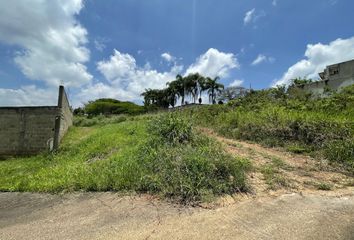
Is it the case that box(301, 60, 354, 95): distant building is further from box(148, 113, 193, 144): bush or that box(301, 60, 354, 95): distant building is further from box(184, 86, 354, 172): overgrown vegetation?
box(148, 113, 193, 144): bush

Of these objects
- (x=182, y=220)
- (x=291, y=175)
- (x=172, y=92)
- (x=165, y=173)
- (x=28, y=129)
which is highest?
(x=172, y=92)

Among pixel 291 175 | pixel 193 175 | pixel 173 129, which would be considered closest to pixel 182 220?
pixel 193 175

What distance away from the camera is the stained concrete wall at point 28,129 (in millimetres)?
9234

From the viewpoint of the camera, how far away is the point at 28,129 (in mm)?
9375

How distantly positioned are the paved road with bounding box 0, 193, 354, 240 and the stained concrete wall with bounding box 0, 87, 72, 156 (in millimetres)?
6034

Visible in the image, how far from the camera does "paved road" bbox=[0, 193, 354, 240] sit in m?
2.57

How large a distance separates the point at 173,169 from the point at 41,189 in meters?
2.53

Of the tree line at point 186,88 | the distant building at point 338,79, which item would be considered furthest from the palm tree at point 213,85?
the distant building at point 338,79

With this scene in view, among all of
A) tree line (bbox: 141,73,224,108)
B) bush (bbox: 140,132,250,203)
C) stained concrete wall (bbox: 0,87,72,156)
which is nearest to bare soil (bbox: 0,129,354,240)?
bush (bbox: 140,132,250,203)

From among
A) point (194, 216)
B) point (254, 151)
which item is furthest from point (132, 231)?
point (254, 151)

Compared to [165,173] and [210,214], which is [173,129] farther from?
[210,214]

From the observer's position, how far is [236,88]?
24078 mm

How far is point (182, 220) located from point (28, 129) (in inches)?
339

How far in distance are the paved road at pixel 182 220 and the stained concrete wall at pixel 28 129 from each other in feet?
19.8
